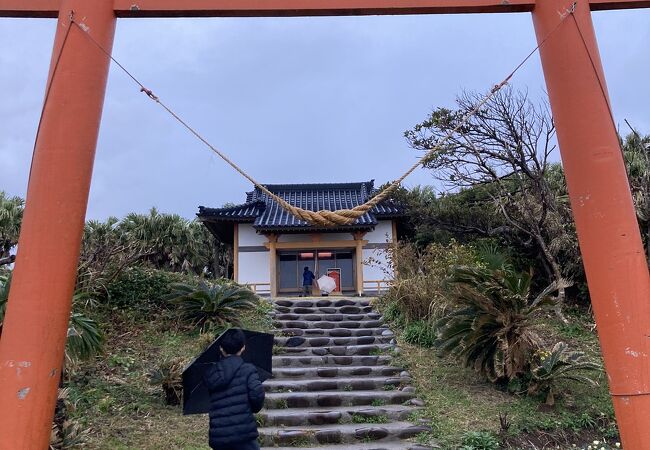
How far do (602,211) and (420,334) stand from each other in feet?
Result: 20.1

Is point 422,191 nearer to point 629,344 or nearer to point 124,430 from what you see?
point 124,430

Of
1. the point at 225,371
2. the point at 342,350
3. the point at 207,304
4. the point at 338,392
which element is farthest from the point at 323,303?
the point at 225,371

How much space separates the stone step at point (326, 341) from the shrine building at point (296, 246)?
28.9 ft

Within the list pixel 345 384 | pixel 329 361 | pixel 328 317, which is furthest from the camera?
pixel 328 317

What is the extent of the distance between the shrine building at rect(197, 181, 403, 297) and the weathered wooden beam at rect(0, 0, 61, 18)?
15.2m

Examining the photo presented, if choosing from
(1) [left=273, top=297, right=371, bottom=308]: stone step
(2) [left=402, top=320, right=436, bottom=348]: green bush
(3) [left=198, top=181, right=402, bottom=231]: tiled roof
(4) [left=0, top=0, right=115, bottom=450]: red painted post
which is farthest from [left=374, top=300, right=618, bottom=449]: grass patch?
(3) [left=198, top=181, right=402, bottom=231]: tiled roof

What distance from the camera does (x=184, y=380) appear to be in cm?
385

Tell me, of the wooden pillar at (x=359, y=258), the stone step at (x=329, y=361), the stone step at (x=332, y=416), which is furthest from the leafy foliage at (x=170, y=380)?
the wooden pillar at (x=359, y=258)

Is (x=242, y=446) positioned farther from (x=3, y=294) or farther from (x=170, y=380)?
(x=3, y=294)

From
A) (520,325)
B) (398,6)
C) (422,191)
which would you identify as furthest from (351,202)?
(398,6)

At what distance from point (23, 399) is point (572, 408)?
5.95 metres

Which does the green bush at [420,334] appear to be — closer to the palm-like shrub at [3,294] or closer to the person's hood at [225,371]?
the person's hood at [225,371]

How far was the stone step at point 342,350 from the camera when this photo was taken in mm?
9398

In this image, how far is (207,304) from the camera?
32.6 ft
